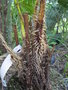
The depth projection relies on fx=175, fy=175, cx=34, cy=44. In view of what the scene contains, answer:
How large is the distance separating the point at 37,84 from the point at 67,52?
113 centimetres

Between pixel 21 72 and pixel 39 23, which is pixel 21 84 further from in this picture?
pixel 39 23

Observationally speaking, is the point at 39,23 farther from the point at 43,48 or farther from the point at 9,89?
the point at 9,89

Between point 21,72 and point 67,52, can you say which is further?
point 67,52

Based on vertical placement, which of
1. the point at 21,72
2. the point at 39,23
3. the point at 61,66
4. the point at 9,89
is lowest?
the point at 61,66

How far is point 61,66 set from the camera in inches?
64.7

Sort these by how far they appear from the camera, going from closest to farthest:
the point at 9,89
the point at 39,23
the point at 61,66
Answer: the point at 39,23, the point at 9,89, the point at 61,66

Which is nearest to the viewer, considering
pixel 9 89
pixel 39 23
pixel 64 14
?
pixel 39 23

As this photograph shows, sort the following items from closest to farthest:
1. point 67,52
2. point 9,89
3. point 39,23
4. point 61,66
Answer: point 39,23 < point 9,89 < point 61,66 < point 67,52

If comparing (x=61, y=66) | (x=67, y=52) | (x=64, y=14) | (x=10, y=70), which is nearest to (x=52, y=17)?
(x=64, y=14)

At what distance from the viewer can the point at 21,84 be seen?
893 millimetres

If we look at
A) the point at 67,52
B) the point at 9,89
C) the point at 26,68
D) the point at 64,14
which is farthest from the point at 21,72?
the point at 64,14

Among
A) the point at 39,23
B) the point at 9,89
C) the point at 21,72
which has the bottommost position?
the point at 9,89

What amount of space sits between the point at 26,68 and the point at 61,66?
0.88 m

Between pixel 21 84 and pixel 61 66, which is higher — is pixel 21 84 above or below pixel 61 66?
above
